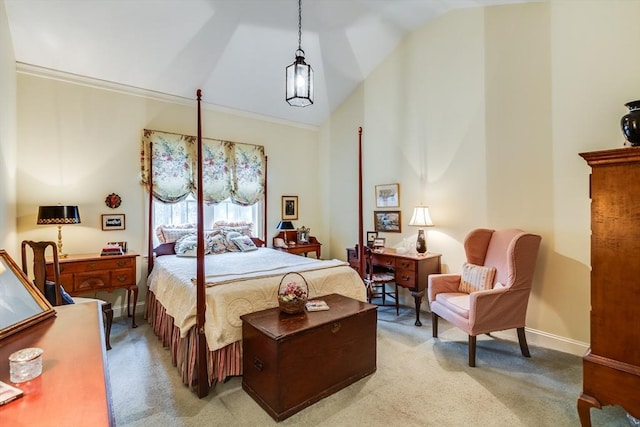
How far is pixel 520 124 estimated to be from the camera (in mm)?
3258

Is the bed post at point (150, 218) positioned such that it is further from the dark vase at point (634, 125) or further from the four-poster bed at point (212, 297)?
the dark vase at point (634, 125)

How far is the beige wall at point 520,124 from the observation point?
278cm

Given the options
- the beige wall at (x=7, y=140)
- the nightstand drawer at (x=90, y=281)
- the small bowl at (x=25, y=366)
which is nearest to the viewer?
the small bowl at (x=25, y=366)

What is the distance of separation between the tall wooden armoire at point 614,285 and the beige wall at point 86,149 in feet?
14.7

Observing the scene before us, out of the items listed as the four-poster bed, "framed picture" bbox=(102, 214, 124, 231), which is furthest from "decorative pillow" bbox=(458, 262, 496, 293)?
"framed picture" bbox=(102, 214, 124, 231)

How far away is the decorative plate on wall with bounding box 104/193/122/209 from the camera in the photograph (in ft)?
12.8

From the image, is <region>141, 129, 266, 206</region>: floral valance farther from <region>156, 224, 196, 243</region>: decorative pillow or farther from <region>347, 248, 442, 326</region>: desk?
<region>347, 248, 442, 326</region>: desk

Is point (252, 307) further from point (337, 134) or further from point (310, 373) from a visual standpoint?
point (337, 134)

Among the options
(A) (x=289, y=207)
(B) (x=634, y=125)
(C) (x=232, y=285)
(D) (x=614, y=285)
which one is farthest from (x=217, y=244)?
(B) (x=634, y=125)

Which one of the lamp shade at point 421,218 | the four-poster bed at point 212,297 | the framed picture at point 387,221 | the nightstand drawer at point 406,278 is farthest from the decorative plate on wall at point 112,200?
the lamp shade at point 421,218

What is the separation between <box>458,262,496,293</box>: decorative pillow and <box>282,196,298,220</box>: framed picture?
3.09 metres

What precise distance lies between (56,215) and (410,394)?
12.2 feet

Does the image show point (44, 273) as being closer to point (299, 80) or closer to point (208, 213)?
point (299, 80)

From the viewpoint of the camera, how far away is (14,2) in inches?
110
